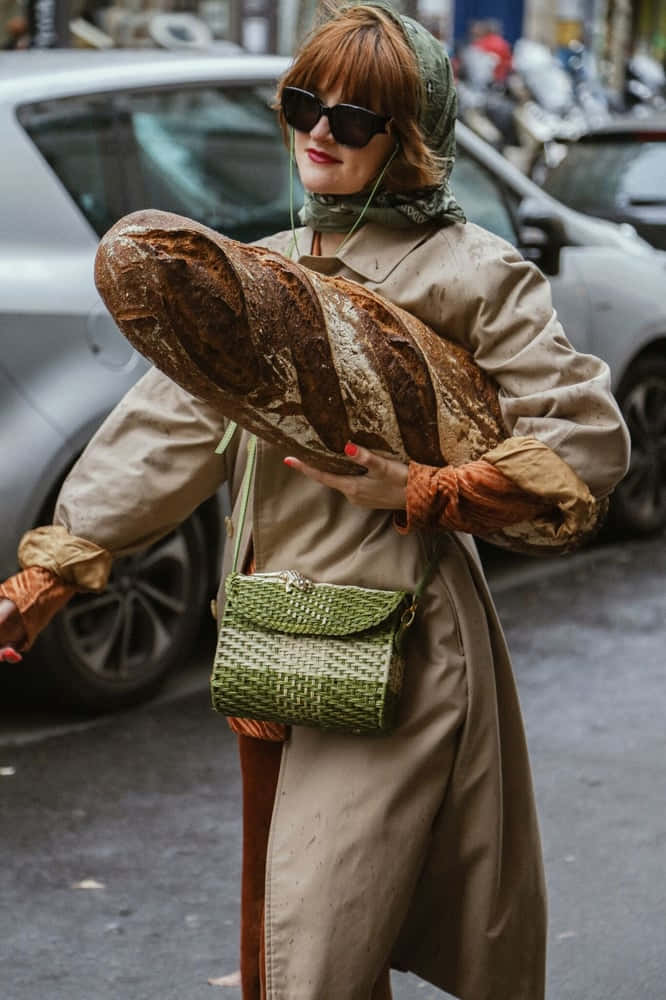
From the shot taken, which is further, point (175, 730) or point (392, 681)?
point (175, 730)

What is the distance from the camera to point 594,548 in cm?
748

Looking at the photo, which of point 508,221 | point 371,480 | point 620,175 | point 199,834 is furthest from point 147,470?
point 620,175

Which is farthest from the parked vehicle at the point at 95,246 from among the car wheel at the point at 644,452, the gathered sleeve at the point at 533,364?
the gathered sleeve at the point at 533,364

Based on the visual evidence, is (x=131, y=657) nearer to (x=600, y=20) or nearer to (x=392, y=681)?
(x=392, y=681)

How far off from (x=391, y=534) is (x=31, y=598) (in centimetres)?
54

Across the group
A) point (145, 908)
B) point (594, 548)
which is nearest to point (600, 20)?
point (594, 548)

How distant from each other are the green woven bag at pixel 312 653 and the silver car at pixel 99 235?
2.34 metres

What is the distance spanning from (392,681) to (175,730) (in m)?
2.72

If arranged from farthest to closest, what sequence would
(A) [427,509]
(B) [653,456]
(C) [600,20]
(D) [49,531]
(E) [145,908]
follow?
(C) [600,20] → (B) [653,456] → (E) [145,908] → (D) [49,531] → (A) [427,509]

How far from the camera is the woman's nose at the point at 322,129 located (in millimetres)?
2492

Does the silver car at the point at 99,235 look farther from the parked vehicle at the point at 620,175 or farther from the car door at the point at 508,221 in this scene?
the parked vehicle at the point at 620,175

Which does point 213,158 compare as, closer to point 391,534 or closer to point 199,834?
point 199,834

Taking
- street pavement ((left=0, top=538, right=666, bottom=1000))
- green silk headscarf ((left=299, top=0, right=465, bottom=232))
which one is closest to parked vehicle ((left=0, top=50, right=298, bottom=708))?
street pavement ((left=0, top=538, right=666, bottom=1000))

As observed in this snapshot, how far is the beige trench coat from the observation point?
2.47 m
